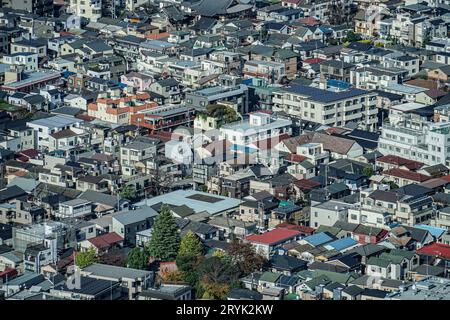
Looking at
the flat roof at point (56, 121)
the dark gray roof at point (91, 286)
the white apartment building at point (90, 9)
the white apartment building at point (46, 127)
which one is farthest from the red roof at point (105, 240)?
the white apartment building at point (90, 9)

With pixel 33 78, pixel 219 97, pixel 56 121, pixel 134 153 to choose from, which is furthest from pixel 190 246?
pixel 33 78

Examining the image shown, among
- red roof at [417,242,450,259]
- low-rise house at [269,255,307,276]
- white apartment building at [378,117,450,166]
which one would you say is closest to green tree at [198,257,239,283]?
low-rise house at [269,255,307,276]

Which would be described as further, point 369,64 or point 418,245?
point 369,64

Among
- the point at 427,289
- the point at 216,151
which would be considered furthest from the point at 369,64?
the point at 427,289

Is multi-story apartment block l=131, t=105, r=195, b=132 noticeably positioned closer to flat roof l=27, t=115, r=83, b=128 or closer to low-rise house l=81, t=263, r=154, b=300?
flat roof l=27, t=115, r=83, b=128

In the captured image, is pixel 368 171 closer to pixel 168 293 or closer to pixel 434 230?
pixel 434 230
